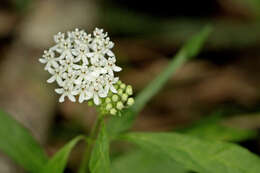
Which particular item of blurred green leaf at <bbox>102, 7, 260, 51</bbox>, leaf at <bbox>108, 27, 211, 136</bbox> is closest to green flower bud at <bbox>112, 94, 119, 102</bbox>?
leaf at <bbox>108, 27, 211, 136</bbox>

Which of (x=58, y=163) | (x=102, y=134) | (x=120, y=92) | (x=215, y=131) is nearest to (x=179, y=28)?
(x=215, y=131)

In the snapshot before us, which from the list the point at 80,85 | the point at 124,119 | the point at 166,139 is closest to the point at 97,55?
the point at 80,85

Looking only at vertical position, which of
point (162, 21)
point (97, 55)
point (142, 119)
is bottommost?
point (142, 119)

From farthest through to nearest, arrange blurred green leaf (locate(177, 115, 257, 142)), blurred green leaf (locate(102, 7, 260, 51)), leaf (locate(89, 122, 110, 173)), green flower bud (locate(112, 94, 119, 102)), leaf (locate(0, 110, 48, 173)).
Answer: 1. blurred green leaf (locate(102, 7, 260, 51))
2. blurred green leaf (locate(177, 115, 257, 142))
3. leaf (locate(0, 110, 48, 173))
4. green flower bud (locate(112, 94, 119, 102))
5. leaf (locate(89, 122, 110, 173))

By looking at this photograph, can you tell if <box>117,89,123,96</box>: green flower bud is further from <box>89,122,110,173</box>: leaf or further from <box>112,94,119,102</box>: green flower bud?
<box>89,122,110,173</box>: leaf

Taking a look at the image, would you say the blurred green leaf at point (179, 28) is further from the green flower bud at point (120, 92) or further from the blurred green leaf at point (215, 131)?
the green flower bud at point (120, 92)

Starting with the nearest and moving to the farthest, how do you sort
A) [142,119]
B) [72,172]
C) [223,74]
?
[72,172], [142,119], [223,74]

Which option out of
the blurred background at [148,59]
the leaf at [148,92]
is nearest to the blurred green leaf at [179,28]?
the blurred background at [148,59]

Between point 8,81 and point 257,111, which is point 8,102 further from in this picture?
point 257,111
